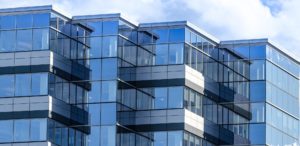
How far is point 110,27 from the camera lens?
112 metres

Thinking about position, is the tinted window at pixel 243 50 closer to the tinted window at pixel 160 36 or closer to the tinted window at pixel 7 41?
the tinted window at pixel 160 36

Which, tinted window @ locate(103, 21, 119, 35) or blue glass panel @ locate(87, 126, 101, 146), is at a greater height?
tinted window @ locate(103, 21, 119, 35)

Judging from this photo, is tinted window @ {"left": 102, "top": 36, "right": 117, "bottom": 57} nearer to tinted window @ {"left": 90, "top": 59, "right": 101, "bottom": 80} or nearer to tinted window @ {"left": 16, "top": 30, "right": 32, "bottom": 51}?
tinted window @ {"left": 90, "top": 59, "right": 101, "bottom": 80}

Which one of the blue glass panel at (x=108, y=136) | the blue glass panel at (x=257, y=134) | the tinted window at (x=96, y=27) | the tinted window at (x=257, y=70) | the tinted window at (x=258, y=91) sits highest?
the tinted window at (x=96, y=27)

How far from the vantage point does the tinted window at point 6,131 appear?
10850 centimetres

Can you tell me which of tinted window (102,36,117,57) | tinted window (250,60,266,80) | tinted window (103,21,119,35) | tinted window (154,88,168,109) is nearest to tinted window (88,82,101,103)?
tinted window (102,36,117,57)

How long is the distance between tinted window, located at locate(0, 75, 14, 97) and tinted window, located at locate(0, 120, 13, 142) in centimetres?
228

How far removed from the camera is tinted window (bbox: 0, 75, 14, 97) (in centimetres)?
10969

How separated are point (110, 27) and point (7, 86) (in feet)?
31.4

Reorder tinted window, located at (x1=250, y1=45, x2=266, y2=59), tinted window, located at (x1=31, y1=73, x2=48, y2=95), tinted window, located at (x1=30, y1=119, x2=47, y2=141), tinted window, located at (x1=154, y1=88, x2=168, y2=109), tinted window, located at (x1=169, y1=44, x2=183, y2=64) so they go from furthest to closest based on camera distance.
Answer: tinted window, located at (x1=250, y1=45, x2=266, y2=59) < tinted window, located at (x1=169, y1=44, x2=183, y2=64) < tinted window, located at (x1=154, y1=88, x2=168, y2=109) < tinted window, located at (x1=31, y1=73, x2=48, y2=95) < tinted window, located at (x1=30, y1=119, x2=47, y2=141)

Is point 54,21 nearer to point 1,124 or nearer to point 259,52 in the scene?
point 1,124

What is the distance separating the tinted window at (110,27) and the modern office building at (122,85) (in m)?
0.08

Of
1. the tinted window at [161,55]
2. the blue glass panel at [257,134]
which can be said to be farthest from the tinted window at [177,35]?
the blue glass panel at [257,134]

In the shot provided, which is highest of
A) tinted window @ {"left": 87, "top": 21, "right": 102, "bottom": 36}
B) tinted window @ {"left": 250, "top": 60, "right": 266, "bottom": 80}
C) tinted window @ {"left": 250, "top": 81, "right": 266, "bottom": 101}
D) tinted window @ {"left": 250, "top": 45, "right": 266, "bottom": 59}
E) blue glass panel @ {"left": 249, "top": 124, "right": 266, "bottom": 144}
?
tinted window @ {"left": 87, "top": 21, "right": 102, "bottom": 36}
